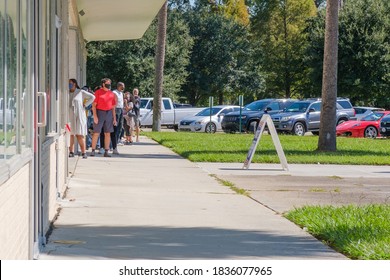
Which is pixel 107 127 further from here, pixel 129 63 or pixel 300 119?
pixel 129 63

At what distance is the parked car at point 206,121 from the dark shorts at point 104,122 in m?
24.5

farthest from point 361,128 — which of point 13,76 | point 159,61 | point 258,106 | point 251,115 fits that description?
point 13,76

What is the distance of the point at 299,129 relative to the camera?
4481cm

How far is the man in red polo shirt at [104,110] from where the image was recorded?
23844mm

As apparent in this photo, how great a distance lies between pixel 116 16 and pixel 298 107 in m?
23.5

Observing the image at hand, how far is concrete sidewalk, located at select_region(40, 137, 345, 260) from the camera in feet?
31.6

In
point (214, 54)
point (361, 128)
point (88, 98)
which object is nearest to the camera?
point (88, 98)

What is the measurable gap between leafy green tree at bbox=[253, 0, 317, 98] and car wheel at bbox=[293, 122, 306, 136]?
994 inches

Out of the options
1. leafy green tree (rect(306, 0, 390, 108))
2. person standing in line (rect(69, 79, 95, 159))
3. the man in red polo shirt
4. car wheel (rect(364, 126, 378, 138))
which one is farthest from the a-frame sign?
leafy green tree (rect(306, 0, 390, 108))

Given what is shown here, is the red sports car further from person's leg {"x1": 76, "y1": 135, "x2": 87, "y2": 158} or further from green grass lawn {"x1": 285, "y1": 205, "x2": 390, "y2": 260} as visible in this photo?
green grass lawn {"x1": 285, "y1": 205, "x2": 390, "y2": 260}

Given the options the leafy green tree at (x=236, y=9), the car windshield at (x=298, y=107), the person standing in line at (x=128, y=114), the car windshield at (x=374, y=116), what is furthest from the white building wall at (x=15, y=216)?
the leafy green tree at (x=236, y=9)

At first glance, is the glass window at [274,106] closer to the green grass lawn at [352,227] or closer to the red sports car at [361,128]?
the red sports car at [361,128]

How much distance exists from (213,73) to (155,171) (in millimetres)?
49629

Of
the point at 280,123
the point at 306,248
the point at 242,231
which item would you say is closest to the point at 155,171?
the point at 242,231
